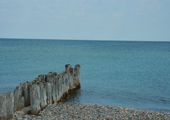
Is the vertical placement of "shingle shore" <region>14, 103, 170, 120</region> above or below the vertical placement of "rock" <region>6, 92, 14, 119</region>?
below

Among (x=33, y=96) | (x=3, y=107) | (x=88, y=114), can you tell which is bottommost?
(x=88, y=114)

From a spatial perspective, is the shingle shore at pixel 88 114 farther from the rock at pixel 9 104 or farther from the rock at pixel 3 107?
the rock at pixel 3 107

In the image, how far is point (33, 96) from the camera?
25.4 ft

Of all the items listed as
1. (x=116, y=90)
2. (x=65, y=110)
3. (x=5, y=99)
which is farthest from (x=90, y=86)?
(x=5, y=99)

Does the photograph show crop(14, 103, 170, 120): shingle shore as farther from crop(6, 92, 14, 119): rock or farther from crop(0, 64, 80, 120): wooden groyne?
crop(6, 92, 14, 119): rock

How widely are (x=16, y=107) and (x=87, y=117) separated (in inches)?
106

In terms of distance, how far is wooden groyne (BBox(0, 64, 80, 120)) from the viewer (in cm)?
687

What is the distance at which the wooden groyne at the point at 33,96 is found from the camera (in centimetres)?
687

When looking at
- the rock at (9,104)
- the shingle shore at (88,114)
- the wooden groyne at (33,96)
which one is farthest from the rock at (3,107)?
the shingle shore at (88,114)

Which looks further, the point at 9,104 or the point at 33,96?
the point at 33,96

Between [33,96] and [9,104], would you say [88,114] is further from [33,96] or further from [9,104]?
[9,104]

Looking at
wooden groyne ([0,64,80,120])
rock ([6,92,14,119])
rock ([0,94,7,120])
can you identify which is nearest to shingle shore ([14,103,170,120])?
wooden groyne ([0,64,80,120])

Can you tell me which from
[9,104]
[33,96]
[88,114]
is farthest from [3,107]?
[88,114]

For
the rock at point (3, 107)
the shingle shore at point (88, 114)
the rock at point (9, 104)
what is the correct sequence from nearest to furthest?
1. the rock at point (3, 107)
2. the rock at point (9, 104)
3. the shingle shore at point (88, 114)
